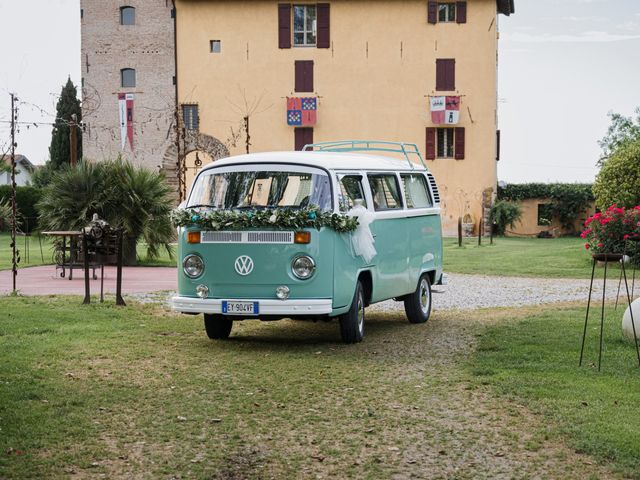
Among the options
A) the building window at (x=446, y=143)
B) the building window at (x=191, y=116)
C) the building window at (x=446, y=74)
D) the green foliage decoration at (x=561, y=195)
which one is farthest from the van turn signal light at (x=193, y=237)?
the green foliage decoration at (x=561, y=195)

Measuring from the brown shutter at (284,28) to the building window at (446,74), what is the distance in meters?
7.23

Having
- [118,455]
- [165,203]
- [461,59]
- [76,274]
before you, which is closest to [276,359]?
[118,455]

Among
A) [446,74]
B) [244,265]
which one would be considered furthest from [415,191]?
[446,74]

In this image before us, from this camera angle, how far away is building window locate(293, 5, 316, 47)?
1941 inches

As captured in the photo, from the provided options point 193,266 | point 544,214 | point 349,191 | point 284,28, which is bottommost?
point 193,266

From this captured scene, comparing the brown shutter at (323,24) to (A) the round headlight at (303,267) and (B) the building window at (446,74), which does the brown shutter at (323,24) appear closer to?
(B) the building window at (446,74)

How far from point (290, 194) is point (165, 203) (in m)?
14.1

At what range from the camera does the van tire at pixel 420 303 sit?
13.6 m

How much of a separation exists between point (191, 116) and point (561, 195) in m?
18.6

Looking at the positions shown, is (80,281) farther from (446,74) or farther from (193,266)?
(446,74)

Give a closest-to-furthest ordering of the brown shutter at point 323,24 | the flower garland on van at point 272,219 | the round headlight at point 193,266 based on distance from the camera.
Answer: the flower garland on van at point 272,219, the round headlight at point 193,266, the brown shutter at point 323,24

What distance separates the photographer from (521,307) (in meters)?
16.1

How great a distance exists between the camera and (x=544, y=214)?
51.7 m

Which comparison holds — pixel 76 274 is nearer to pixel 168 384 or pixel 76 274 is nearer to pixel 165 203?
pixel 165 203
